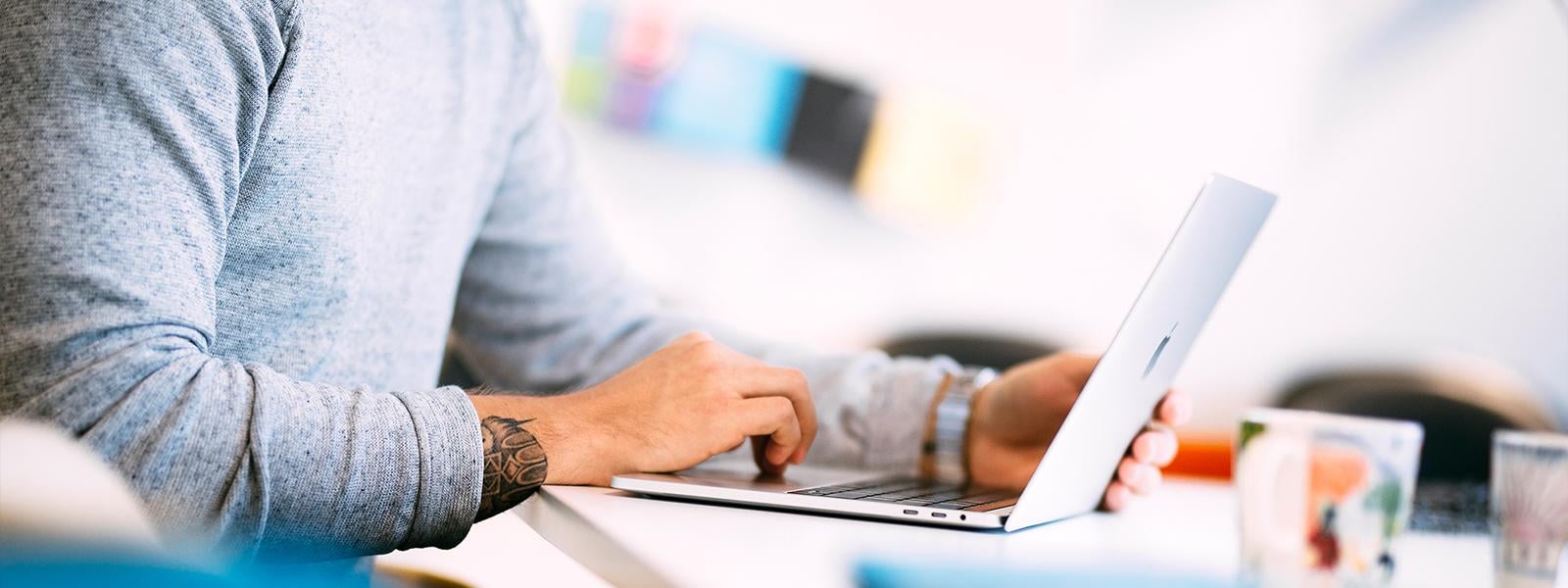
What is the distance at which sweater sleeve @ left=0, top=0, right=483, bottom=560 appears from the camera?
0.67m

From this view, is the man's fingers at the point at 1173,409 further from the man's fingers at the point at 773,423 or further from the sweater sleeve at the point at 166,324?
the sweater sleeve at the point at 166,324

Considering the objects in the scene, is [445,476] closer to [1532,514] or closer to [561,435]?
[561,435]

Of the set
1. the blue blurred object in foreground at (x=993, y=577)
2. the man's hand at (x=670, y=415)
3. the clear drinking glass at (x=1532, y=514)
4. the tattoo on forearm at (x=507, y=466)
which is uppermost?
the clear drinking glass at (x=1532, y=514)

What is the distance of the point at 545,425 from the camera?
2.64ft

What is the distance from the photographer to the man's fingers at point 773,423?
85 centimetres

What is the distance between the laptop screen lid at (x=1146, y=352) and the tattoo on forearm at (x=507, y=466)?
0.30 meters

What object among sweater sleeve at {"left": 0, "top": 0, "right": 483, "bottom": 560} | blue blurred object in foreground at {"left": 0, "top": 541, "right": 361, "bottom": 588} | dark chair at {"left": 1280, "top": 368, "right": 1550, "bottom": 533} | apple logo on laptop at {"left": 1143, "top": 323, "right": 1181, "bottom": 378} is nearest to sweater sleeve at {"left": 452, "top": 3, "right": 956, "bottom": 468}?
apple logo on laptop at {"left": 1143, "top": 323, "right": 1181, "bottom": 378}

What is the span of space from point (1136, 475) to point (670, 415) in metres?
0.37

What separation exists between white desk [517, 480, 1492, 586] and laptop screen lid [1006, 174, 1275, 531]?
0.09 ft

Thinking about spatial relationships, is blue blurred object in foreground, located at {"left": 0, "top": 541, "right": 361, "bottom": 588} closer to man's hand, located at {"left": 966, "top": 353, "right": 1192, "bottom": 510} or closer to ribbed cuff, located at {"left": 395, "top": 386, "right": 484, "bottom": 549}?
ribbed cuff, located at {"left": 395, "top": 386, "right": 484, "bottom": 549}

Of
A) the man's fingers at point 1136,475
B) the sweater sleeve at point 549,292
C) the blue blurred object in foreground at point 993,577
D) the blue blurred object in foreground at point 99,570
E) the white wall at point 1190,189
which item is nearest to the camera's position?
the blue blurred object in foreground at point 99,570

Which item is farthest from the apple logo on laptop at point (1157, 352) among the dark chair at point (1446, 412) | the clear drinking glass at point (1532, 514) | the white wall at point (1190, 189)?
the white wall at point (1190, 189)

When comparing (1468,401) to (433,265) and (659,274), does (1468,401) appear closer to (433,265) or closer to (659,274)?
(659,274)

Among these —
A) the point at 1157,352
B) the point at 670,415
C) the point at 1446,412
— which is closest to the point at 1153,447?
the point at 1157,352
